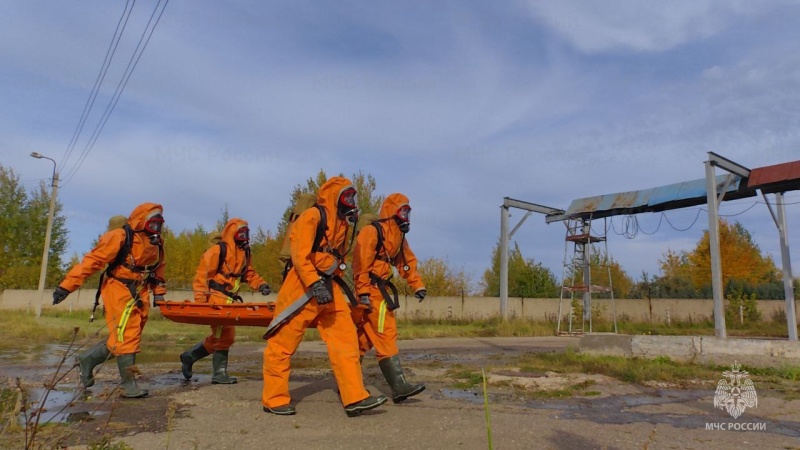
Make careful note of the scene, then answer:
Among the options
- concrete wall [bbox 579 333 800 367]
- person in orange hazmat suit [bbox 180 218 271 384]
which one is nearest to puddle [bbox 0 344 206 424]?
person in orange hazmat suit [bbox 180 218 271 384]

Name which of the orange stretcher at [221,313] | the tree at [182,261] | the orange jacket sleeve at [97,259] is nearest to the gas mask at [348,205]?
the orange stretcher at [221,313]

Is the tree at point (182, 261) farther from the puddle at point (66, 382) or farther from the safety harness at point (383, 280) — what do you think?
the safety harness at point (383, 280)

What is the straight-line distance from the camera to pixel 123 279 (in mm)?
6387

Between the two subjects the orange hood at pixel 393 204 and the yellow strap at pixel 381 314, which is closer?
the yellow strap at pixel 381 314

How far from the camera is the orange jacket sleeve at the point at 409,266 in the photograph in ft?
22.2

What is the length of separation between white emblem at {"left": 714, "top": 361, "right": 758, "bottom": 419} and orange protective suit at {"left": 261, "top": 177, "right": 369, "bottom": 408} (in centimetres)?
390

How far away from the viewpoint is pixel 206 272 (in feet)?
25.0

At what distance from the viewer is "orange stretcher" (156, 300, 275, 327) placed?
20.7 feet

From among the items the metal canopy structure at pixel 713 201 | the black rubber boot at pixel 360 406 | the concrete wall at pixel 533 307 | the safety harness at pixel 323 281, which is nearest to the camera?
the black rubber boot at pixel 360 406

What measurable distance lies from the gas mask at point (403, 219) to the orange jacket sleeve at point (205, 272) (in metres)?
2.78

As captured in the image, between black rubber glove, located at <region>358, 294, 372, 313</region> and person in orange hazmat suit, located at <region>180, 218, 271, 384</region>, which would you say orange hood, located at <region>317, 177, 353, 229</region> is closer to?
black rubber glove, located at <region>358, 294, 372, 313</region>

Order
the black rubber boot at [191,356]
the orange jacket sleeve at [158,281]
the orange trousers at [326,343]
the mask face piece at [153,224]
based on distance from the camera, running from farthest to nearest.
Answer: the black rubber boot at [191,356], the orange jacket sleeve at [158,281], the mask face piece at [153,224], the orange trousers at [326,343]

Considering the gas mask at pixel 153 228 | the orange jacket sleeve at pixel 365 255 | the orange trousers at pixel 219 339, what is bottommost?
the orange trousers at pixel 219 339

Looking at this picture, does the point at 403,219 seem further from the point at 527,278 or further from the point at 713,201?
the point at 527,278
